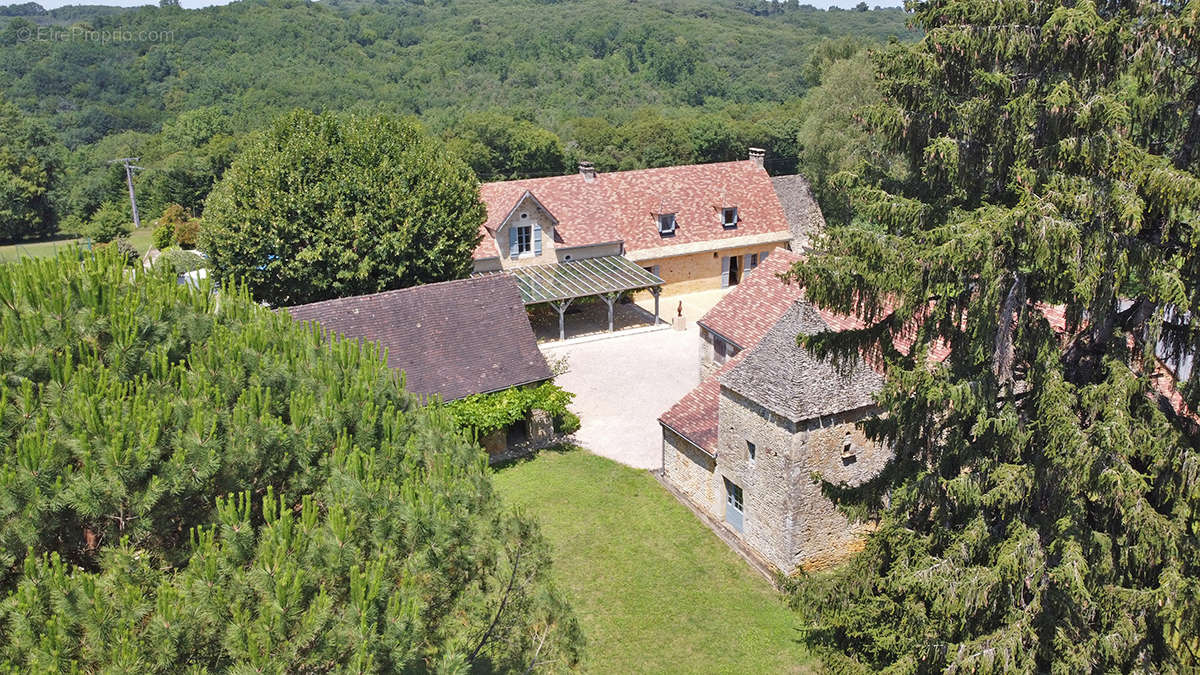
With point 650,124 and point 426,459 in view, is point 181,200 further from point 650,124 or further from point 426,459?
point 426,459

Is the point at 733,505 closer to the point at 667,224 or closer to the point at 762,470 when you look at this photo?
the point at 762,470

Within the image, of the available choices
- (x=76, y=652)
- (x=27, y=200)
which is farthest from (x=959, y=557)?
(x=27, y=200)

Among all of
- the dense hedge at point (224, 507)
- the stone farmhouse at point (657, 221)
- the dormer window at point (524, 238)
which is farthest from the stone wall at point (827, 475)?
the dormer window at point (524, 238)

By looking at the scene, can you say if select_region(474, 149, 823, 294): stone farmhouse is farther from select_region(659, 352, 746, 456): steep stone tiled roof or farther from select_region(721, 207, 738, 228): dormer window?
select_region(659, 352, 746, 456): steep stone tiled roof

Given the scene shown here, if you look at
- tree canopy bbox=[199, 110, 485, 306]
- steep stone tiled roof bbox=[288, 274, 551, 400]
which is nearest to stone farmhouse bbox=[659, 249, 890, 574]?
steep stone tiled roof bbox=[288, 274, 551, 400]

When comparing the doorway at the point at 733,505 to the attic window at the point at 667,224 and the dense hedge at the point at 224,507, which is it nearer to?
the dense hedge at the point at 224,507
